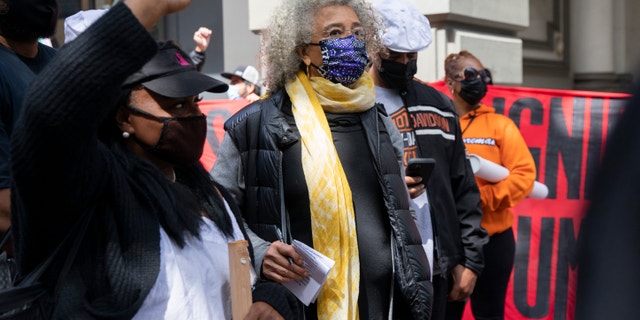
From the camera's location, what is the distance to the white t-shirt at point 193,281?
2.17 m

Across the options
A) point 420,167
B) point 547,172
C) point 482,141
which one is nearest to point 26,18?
point 420,167

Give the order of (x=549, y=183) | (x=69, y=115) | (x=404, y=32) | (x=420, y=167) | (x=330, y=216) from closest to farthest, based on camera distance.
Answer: (x=69, y=115) → (x=330, y=216) → (x=420, y=167) → (x=404, y=32) → (x=549, y=183)

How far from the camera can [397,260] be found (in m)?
3.37

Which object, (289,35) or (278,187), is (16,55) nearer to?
(278,187)

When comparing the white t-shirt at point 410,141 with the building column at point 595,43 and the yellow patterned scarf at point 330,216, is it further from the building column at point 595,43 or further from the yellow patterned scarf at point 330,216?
the building column at point 595,43

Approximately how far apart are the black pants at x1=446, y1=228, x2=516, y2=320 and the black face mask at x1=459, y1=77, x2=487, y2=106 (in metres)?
A: 0.80

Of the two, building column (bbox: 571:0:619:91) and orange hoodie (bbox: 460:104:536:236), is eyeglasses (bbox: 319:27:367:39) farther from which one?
building column (bbox: 571:0:619:91)

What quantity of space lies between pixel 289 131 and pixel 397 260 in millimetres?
584

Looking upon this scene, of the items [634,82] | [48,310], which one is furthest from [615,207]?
[48,310]

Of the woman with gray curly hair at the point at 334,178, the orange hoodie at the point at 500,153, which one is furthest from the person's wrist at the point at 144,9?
the orange hoodie at the point at 500,153

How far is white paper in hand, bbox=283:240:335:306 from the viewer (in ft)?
9.67

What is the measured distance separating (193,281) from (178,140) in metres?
0.37

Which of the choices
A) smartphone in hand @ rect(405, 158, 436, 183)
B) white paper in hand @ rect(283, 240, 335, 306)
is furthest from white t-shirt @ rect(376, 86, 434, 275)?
white paper in hand @ rect(283, 240, 335, 306)

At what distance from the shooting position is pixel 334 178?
3.34 m
